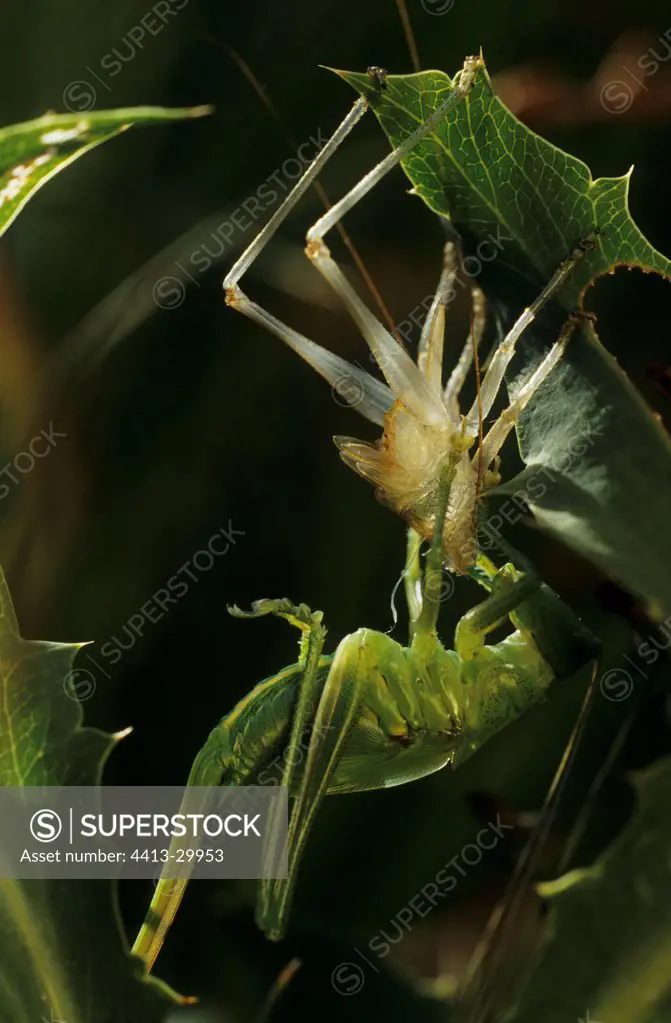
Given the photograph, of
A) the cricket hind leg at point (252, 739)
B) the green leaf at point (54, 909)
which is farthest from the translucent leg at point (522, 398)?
the green leaf at point (54, 909)

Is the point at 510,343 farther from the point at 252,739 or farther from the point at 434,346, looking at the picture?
the point at 252,739

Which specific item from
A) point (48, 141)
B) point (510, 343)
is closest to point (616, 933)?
point (510, 343)

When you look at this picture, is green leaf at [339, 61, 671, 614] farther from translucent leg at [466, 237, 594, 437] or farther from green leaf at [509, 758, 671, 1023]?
green leaf at [509, 758, 671, 1023]

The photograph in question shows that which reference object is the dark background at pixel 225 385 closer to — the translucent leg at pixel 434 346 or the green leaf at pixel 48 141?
the translucent leg at pixel 434 346

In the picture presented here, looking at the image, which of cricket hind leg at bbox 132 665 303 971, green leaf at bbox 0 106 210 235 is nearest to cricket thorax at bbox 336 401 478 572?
cricket hind leg at bbox 132 665 303 971

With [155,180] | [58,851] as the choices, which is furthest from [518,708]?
[155,180]

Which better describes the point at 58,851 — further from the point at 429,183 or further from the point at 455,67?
the point at 455,67

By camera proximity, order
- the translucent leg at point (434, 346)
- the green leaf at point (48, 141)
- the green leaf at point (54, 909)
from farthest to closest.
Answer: the translucent leg at point (434, 346)
the green leaf at point (54, 909)
the green leaf at point (48, 141)
